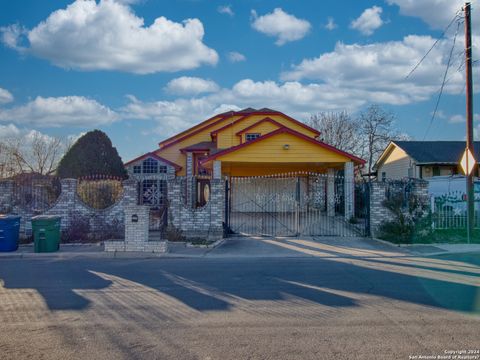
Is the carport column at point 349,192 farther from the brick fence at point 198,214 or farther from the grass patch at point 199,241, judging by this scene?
the grass patch at point 199,241

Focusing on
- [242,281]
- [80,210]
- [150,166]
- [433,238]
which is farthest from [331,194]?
[242,281]

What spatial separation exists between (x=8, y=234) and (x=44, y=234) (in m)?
1.21

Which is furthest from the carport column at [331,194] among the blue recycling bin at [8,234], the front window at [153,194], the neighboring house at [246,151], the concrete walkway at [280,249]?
the blue recycling bin at [8,234]

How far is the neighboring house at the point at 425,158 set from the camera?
102 feet

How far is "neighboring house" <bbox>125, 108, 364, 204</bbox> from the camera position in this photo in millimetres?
20531

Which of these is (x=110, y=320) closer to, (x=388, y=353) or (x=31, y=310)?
(x=31, y=310)

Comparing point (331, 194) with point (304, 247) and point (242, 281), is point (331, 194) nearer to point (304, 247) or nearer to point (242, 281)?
point (304, 247)

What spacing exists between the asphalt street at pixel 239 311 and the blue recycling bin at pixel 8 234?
2.99 meters

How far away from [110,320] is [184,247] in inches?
316

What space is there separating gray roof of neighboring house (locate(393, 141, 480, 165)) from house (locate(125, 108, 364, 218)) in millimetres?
8140

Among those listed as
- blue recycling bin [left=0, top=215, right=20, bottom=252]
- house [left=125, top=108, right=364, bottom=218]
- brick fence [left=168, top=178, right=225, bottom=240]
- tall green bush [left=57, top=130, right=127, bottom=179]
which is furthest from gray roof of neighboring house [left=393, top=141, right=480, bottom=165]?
blue recycling bin [left=0, top=215, right=20, bottom=252]

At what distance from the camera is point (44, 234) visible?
13352 mm

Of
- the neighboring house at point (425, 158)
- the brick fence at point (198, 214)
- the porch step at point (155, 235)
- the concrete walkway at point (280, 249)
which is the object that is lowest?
the concrete walkway at point (280, 249)

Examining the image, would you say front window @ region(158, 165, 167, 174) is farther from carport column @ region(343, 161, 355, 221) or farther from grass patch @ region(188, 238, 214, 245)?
grass patch @ region(188, 238, 214, 245)
